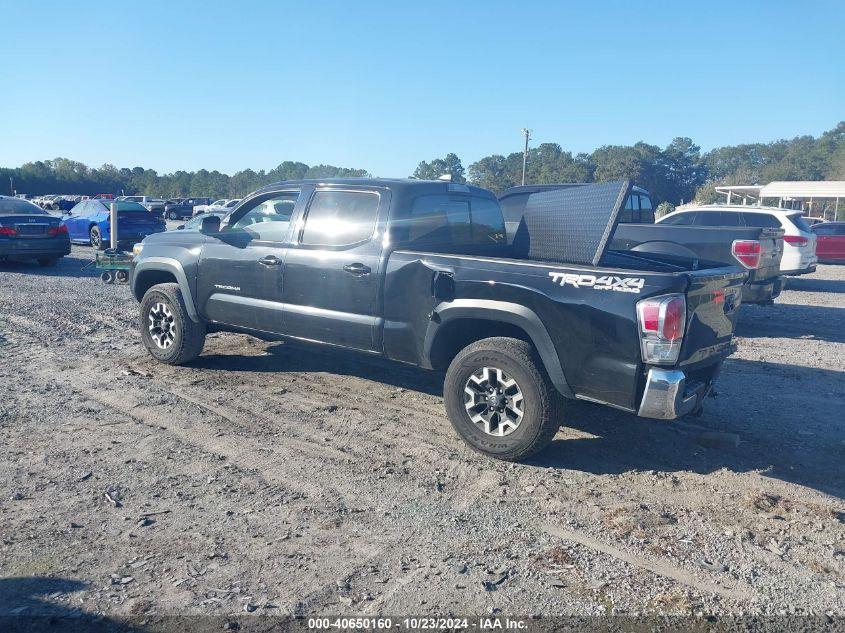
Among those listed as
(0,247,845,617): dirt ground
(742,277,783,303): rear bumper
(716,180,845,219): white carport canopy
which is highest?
(716,180,845,219): white carport canopy

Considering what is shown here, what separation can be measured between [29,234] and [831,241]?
2146cm

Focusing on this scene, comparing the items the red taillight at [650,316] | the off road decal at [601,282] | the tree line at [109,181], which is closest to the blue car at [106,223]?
the off road decal at [601,282]

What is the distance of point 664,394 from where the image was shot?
4.33 metres

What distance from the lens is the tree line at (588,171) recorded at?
46.4m

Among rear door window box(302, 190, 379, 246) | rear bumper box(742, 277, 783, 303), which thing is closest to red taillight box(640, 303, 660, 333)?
rear door window box(302, 190, 379, 246)

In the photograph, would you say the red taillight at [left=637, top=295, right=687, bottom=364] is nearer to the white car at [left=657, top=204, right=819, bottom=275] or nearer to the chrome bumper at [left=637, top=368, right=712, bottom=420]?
the chrome bumper at [left=637, top=368, right=712, bottom=420]

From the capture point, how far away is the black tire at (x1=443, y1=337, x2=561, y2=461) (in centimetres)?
472

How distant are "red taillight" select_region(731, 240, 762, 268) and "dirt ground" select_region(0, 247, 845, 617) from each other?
2.68m

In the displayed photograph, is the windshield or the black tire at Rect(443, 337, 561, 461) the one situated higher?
the windshield

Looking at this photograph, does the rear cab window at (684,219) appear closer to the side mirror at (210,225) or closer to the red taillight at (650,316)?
the side mirror at (210,225)

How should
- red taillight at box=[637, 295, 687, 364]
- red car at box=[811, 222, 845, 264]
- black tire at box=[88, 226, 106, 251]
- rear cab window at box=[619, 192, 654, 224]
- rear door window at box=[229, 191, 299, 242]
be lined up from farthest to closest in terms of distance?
red car at box=[811, 222, 845, 264], black tire at box=[88, 226, 106, 251], rear cab window at box=[619, 192, 654, 224], rear door window at box=[229, 191, 299, 242], red taillight at box=[637, 295, 687, 364]

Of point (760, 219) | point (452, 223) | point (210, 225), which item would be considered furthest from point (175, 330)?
point (760, 219)

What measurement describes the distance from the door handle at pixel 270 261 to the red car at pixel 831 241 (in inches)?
774

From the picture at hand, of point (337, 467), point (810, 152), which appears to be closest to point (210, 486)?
point (337, 467)
